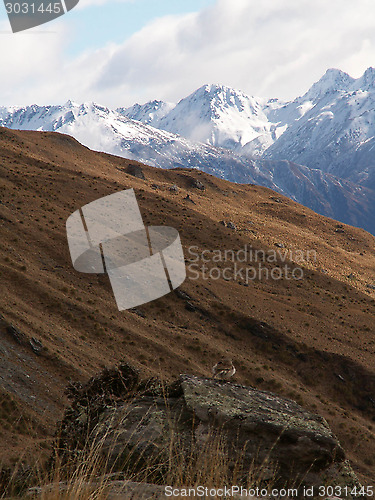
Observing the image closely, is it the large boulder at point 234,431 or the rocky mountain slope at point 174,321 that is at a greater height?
the large boulder at point 234,431

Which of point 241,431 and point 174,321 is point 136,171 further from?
point 241,431

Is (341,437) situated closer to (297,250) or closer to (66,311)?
(66,311)

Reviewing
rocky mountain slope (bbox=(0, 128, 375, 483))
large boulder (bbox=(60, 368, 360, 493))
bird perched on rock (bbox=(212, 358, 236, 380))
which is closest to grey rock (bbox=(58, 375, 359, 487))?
large boulder (bbox=(60, 368, 360, 493))

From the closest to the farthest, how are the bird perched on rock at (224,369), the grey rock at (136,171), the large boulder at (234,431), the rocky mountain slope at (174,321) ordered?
1. the large boulder at (234,431)
2. the bird perched on rock at (224,369)
3. the rocky mountain slope at (174,321)
4. the grey rock at (136,171)

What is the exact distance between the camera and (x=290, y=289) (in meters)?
55.5

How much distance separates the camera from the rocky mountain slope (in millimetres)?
26750

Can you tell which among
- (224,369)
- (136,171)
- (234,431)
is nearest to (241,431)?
(234,431)

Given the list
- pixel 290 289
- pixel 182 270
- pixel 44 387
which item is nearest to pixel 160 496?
pixel 44 387

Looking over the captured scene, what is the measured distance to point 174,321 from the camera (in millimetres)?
41594

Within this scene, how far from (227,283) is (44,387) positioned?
30.1 m

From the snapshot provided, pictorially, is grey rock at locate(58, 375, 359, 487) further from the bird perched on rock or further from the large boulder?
the bird perched on rock

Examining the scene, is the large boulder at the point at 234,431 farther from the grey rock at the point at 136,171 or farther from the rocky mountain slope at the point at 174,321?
the grey rock at the point at 136,171

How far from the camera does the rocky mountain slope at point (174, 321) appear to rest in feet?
87.8

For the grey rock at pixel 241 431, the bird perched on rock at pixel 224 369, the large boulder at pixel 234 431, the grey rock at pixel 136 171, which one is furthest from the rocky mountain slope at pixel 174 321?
the grey rock at pixel 136 171
